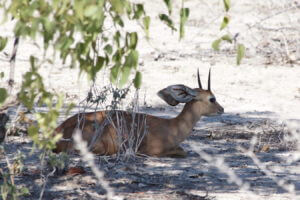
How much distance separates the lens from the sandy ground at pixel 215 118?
618cm

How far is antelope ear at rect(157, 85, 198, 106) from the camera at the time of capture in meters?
7.93

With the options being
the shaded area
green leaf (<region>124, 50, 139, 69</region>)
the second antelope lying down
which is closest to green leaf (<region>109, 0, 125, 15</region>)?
green leaf (<region>124, 50, 139, 69</region>)

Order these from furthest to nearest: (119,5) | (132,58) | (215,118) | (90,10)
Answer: (215,118) → (132,58) → (119,5) → (90,10)

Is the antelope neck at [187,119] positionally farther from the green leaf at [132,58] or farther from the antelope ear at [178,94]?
the green leaf at [132,58]

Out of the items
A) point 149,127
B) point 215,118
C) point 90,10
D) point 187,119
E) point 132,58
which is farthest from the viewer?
point 215,118

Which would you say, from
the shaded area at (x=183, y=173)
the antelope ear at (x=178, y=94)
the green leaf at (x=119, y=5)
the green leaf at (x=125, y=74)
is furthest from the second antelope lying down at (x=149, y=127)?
the green leaf at (x=119, y=5)

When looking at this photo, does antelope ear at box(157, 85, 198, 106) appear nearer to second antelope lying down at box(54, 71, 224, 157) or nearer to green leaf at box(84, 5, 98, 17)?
second antelope lying down at box(54, 71, 224, 157)

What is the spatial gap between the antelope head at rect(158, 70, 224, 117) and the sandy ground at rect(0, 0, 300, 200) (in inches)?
11.1

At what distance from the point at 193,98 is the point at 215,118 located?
137 centimetres

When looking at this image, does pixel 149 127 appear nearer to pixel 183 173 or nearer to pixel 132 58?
pixel 183 173

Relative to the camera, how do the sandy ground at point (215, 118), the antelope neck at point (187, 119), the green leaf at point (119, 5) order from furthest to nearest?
the antelope neck at point (187, 119), the sandy ground at point (215, 118), the green leaf at point (119, 5)

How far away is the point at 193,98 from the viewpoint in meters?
8.07

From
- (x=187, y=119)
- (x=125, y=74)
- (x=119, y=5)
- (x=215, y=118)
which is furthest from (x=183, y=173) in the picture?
(x=119, y=5)

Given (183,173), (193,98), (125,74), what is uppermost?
(125,74)
